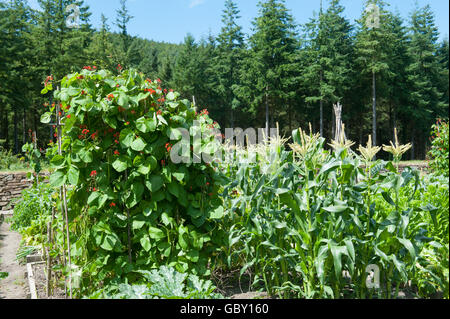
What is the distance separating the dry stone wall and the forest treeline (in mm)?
4670

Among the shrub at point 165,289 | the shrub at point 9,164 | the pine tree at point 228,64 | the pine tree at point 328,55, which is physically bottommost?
the shrub at point 165,289

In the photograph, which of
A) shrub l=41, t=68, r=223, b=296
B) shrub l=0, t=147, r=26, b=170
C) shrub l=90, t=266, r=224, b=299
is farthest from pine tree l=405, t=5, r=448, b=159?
shrub l=90, t=266, r=224, b=299

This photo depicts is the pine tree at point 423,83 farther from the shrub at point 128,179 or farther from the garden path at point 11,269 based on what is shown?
the garden path at point 11,269

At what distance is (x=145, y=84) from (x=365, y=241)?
175 centimetres

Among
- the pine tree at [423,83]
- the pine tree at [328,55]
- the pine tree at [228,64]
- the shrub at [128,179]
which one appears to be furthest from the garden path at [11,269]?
the pine tree at [423,83]

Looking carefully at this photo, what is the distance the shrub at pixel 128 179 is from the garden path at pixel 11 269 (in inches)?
37.4

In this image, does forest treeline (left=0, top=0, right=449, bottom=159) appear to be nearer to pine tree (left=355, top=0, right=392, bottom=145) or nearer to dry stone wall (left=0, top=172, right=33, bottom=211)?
pine tree (left=355, top=0, right=392, bottom=145)

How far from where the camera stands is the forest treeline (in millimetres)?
13867

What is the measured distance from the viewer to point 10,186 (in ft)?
26.2

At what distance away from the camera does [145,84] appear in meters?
2.38

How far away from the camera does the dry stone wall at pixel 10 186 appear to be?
7.93 meters

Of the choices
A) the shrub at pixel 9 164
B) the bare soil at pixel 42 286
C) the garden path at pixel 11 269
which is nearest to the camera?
the bare soil at pixel 42 286

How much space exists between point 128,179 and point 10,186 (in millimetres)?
7189
